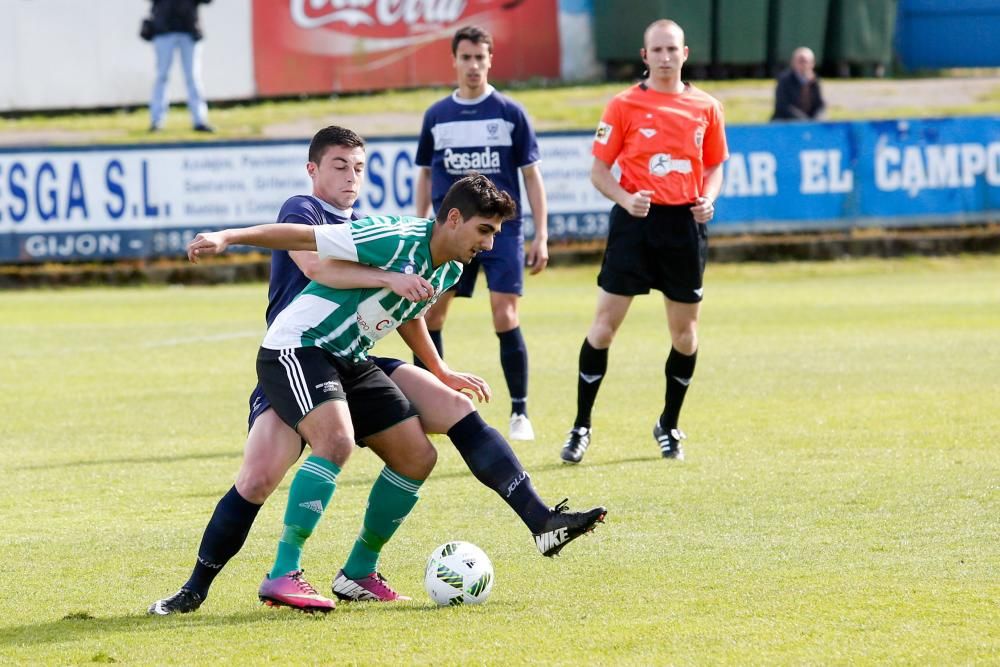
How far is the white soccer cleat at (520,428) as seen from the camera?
8.96m

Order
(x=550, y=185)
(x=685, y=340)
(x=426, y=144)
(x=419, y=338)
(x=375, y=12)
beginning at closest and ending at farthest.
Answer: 1. (x=419, y=338)
2. (x=685, y=340)
3. (x=426, y=144)
4. (x=550, y=185)
5. (x=375, y=12)

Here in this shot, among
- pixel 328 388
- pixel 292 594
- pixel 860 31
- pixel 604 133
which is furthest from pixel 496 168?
pixel 860 31

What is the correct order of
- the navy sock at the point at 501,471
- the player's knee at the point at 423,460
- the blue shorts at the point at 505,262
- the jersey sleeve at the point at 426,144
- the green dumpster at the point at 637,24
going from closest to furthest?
the navy sock at the point at 501,471
the player's knee at the point at 423,460
the blue shorts at the point at 505,262
the jersey sleeve at the point at 426,144
the green dumpster at the point at 637,24

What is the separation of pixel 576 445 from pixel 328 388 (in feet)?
10.3

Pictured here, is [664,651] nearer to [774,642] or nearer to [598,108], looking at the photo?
[774,642]

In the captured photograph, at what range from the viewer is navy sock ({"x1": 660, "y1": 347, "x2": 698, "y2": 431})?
27.4 ft

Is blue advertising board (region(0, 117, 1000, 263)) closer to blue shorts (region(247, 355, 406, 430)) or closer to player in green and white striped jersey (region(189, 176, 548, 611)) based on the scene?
blue shorts (region(247, 355, 406, 430))

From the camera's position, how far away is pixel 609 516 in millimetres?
6715

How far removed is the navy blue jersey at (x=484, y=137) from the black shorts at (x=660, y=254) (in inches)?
46.7

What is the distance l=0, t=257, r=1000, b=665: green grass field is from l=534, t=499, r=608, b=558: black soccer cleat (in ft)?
0.62

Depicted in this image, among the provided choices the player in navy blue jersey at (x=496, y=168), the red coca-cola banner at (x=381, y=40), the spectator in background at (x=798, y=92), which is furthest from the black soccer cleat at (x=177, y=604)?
Result: the red coca-cola banner at (x=381, y=40)

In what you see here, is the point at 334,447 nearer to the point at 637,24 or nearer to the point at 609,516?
the point at 609,516

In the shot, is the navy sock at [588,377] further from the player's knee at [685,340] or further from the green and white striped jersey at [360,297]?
the green and white striped jersey at [360,297]

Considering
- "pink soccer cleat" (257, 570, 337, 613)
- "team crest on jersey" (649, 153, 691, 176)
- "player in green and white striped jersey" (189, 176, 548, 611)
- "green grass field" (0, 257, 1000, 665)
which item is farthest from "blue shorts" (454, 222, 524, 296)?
"pink soccer cleat" (257, 570, 337, 613)
